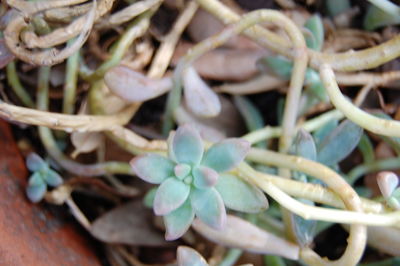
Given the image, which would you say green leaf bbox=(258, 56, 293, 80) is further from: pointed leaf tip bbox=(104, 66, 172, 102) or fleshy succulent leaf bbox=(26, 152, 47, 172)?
fleshy succulent leaf bbox=(26, 152, 47, 172)

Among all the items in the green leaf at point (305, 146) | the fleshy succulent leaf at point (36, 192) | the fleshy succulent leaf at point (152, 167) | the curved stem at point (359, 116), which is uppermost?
the curved stem at point (359, 116)

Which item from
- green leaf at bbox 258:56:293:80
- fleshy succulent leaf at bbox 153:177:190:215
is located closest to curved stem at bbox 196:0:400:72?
green leaf at bbox 258:56:293:80

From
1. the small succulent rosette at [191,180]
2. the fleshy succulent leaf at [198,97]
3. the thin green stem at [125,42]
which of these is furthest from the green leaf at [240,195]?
the thin green stem at [125,42]

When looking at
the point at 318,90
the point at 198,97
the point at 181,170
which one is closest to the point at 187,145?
the point at 181,170

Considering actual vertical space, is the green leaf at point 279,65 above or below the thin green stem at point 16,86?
above

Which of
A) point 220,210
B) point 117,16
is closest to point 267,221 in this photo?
point 220,210

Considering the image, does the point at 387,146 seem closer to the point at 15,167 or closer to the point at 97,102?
the point at 97,102

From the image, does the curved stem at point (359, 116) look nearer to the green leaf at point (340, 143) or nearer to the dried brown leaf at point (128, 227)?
the green leaf at point (340, 143)
